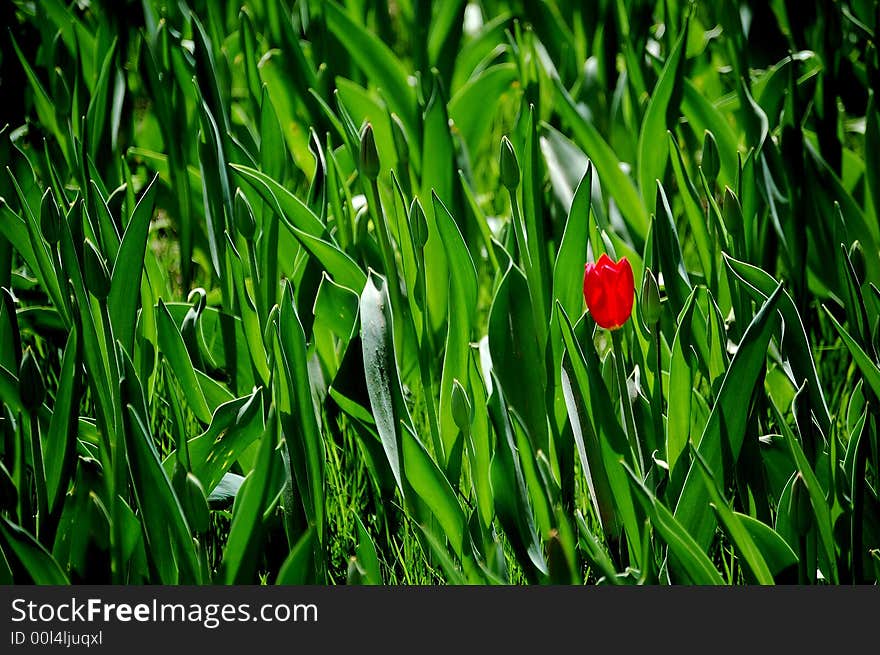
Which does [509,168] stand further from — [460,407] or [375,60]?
[375,60]

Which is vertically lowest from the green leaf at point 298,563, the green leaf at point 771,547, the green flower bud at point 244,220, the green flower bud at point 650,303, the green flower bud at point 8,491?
the green leaf at point 771,547

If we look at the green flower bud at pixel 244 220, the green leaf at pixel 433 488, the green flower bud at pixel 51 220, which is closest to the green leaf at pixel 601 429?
the green leaf at pixel 433 488

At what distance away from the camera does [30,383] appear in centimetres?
78

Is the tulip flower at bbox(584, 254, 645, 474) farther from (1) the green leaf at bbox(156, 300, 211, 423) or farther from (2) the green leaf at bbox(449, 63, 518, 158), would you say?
(2) the green leaf at bbox(449, 63, 518, 158)

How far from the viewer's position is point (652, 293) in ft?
2.56

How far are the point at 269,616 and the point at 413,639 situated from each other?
0.11 meters

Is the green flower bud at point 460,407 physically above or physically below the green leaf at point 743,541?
above

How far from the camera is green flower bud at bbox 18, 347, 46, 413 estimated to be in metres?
0.76

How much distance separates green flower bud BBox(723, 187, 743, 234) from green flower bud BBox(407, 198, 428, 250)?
0.30 meters

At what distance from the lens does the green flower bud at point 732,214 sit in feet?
2.97

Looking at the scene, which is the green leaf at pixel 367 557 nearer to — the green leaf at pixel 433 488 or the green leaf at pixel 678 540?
the green leaf at pixel 433 488

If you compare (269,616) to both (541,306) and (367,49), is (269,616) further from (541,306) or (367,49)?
(367,49)

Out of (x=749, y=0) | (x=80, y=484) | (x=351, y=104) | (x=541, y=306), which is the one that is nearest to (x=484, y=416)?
(x=541, y=306)

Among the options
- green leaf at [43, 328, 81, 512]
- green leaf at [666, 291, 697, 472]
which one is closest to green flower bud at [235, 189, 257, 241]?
green leaf at [43, 328, 81, 512]
